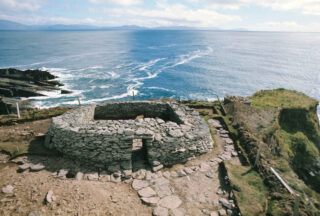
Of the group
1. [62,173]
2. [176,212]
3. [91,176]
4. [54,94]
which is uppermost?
[62,173]

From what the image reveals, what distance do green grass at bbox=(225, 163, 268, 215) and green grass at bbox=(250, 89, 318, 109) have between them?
17.0 meters

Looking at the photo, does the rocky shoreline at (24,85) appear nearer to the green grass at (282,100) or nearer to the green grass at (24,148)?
the green grass at (24,148)

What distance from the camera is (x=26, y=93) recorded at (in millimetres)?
41969

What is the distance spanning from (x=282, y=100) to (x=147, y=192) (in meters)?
29.1

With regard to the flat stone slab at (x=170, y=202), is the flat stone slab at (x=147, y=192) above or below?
above

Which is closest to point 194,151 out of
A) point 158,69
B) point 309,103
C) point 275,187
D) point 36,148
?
point 275,187


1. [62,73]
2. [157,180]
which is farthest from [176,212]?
[62,73]

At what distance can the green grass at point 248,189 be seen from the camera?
873 centimetres

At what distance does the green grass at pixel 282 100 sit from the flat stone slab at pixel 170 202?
21.1m

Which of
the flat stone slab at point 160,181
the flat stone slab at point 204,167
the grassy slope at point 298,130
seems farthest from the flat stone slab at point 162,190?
the grassy slope at point 298,130

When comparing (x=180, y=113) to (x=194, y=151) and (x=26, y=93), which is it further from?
(x=26, y=93)

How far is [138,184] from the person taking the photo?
A: 1040cm

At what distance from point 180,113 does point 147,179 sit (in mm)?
6830

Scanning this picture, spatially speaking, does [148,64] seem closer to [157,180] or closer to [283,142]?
[283,142]
